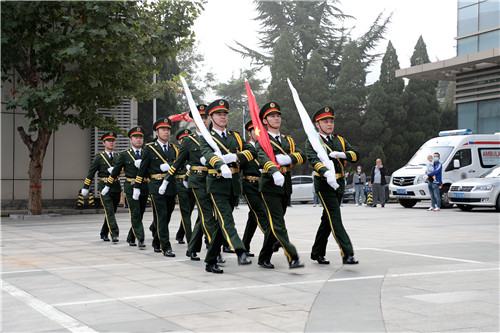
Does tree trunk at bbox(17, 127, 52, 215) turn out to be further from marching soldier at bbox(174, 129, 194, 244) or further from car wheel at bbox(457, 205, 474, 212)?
car wheel at bbox(457, 205, 474, 212)

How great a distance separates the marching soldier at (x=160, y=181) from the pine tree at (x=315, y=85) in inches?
1270

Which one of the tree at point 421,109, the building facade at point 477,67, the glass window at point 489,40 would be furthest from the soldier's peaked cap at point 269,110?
the tree at point 421,109

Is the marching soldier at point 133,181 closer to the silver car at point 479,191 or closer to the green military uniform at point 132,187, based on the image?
the green military uniform at point 132,187

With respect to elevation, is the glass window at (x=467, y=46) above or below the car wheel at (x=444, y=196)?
above

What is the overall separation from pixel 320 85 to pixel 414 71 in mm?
10298

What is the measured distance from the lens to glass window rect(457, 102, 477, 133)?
30.4m

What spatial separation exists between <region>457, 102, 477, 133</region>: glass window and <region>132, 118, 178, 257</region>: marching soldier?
23071 mm

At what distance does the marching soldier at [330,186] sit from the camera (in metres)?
8.28

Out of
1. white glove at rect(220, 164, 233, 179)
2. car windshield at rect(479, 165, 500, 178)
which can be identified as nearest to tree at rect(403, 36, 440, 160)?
car windshield at rect(479, 165, 500, 178)

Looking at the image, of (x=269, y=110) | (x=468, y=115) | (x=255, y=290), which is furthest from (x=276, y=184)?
(x=468, y=115)

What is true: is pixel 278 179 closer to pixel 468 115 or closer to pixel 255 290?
pixel 255 290

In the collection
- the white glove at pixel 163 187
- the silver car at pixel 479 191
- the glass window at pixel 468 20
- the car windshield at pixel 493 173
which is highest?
the glass window at pixel 468 20

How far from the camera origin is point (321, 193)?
843 centimetres

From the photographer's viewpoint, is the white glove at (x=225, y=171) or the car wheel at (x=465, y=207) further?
the car wheel at (x=465, y=207)
